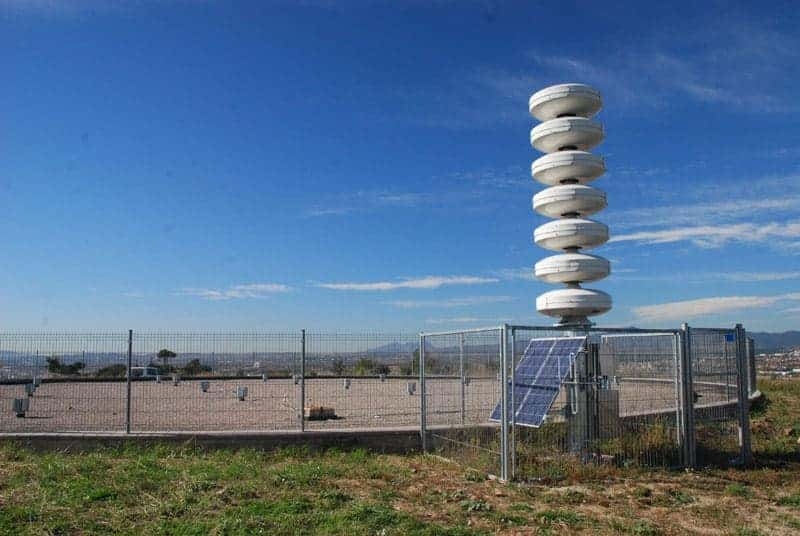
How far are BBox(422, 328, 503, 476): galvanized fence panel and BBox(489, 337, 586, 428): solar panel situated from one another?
36 centimetres

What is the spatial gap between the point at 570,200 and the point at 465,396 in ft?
13.4

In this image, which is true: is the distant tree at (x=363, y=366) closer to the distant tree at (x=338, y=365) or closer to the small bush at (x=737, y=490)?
the distant tree at (x=338, y=365)

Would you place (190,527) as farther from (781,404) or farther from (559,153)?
(781,404)

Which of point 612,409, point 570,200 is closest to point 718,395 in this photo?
point 612,409

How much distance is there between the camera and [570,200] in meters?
13.6

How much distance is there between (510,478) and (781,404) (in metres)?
15.2

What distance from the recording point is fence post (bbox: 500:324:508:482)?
1098 cm

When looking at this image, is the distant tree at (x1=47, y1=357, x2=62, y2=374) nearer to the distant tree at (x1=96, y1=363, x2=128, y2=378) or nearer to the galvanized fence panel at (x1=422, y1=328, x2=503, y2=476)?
the distant tree at (x1=96, y1=363, x2=128, y2=378)

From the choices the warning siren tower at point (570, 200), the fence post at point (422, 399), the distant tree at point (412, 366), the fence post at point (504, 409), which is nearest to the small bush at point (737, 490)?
the fence post at point (504, 409)

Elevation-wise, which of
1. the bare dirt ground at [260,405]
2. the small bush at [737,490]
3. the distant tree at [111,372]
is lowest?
the small bush at [737,490]

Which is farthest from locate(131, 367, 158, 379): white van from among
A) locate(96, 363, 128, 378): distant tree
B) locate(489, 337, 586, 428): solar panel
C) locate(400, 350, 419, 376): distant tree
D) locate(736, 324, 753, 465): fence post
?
A: locate(736, 324, 753, 465): fence post

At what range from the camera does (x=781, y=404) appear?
2245 cm

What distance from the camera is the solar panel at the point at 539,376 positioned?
1128cm

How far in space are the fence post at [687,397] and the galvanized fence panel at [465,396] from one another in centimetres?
306
